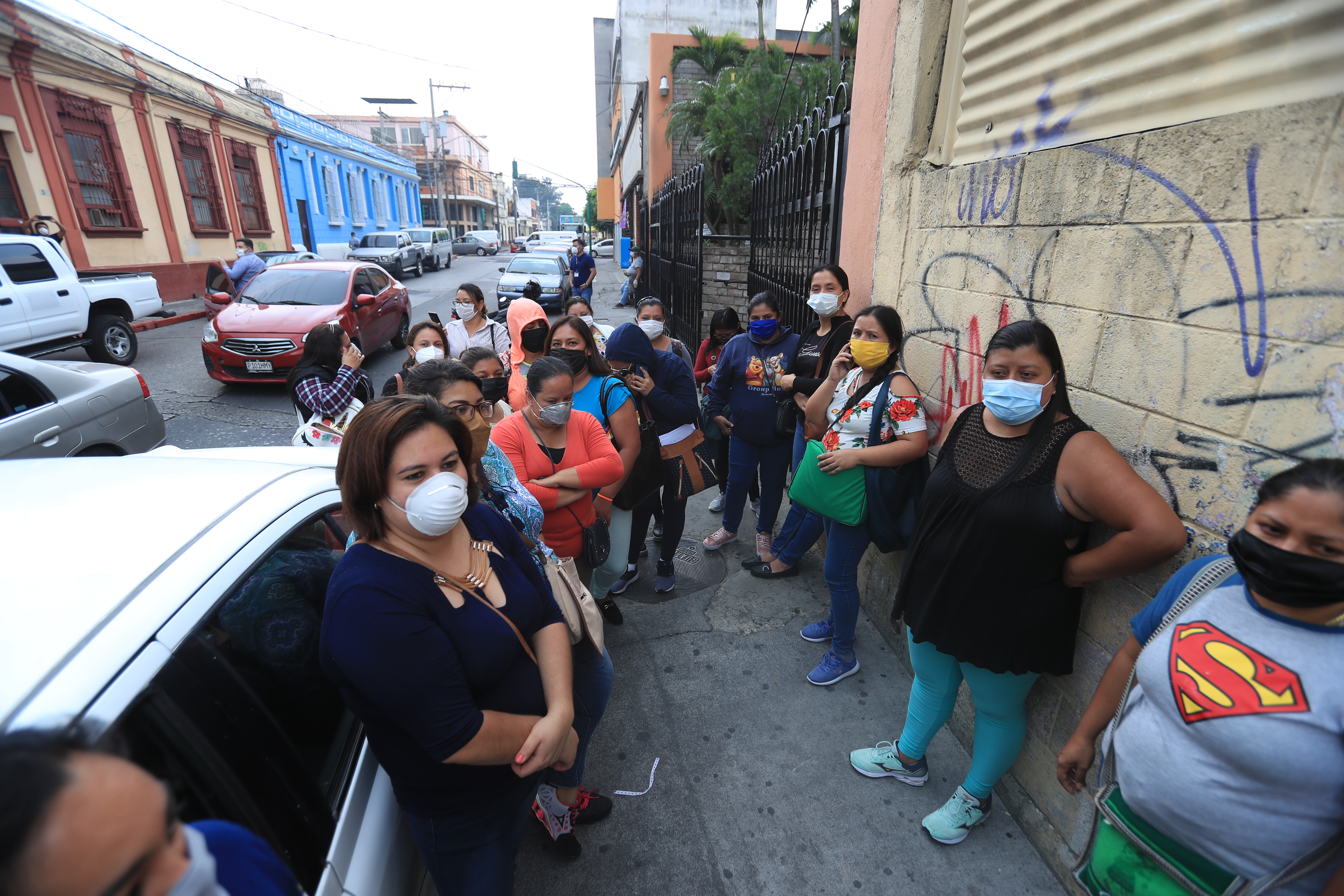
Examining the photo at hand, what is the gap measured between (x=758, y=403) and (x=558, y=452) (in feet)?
5.31

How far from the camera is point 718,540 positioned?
4691mm

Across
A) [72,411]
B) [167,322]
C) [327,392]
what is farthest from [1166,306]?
[167,322]

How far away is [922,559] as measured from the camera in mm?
2262

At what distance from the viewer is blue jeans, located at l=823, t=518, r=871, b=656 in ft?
10.3

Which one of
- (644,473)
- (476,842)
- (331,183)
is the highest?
(331,183)

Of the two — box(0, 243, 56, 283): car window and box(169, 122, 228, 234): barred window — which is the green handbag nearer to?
box(0, 243, 56, 283): car window

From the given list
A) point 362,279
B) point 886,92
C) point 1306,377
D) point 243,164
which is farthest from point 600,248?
point 1306,377

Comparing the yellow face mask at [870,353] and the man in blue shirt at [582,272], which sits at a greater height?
the yellow face mask at [870,353]

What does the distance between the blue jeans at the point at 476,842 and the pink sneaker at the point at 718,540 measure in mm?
2916

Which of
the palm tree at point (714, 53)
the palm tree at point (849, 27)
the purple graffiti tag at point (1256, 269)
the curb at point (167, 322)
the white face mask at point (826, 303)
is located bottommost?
the curb at point (167, 322)

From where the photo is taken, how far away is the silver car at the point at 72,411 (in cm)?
403

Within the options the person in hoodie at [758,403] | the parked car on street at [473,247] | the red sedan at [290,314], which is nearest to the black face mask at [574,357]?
the person in hoodie at [758,403]

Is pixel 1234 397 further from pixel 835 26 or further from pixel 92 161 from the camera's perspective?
pixel 92 161

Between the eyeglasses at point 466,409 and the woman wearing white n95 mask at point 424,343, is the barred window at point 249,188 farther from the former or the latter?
the eyeglasses at point 466,409
